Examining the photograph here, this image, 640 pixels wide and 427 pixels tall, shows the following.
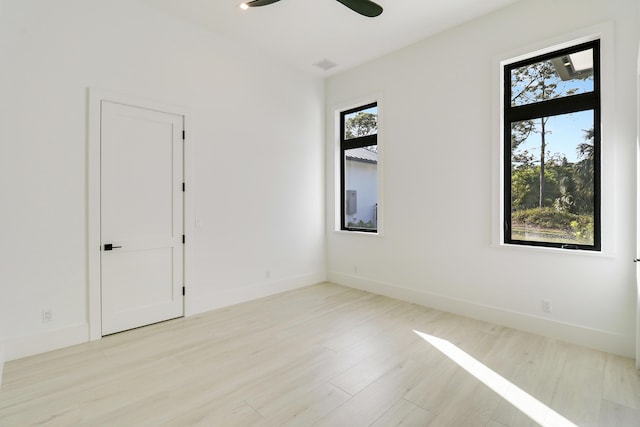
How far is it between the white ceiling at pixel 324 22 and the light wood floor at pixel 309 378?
11.1 ft

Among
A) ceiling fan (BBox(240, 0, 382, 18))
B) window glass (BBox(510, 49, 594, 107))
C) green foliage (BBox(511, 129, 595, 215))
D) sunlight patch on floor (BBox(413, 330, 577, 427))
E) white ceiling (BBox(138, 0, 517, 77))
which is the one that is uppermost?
white ceiling (BBox(138, 0, 517, 77))

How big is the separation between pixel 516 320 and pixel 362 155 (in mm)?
3014

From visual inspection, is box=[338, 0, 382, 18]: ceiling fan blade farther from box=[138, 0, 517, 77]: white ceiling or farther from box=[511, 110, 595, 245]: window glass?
box=[511, 110, 595, 245]: window glass

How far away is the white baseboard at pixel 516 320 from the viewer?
2.88m

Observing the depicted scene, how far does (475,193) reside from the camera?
372 cm

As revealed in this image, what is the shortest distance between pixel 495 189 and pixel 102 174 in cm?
404

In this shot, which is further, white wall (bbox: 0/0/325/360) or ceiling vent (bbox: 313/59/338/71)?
ceiling vent (bbox: 313/59/338/71)

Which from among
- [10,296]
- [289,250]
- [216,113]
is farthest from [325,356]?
[216,113]

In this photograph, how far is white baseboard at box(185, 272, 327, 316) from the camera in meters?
3.93

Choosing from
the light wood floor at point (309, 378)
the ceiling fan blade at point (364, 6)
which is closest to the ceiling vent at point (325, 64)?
the ceiling fan blade at point (364, 6)

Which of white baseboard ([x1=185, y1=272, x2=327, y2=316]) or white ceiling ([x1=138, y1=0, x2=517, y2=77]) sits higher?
white ceiling ([x1=138, y1=0, x2=517, y2=77])

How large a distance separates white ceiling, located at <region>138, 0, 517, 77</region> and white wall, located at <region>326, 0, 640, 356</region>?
0.82ft

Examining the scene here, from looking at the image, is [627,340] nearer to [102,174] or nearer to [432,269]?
[432,269]

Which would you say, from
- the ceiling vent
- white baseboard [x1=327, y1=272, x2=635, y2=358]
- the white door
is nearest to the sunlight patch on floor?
white baseboard [x1=327, y1=272, x2=635, y2=358]
